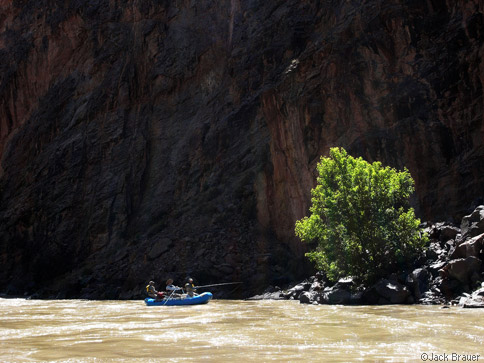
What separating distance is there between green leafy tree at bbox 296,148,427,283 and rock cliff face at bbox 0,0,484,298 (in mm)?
4738

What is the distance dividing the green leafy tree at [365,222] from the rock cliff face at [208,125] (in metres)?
4.74

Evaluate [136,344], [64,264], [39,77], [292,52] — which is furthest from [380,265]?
[39,77]

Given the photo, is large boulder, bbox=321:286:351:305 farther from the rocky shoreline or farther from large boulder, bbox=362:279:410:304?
large boulder, bbox=362:279:410:304

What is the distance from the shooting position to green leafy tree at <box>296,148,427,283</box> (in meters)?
19.9

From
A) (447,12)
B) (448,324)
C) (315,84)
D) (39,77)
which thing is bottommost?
(448,324)

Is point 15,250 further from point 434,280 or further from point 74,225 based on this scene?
point 434,280

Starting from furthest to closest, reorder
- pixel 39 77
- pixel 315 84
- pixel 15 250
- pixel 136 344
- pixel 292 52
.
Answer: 1. pixel 39 77
2. pixel 15 250
3. pixel 292 52
4. pixel 315 84
5. pixel 136 344

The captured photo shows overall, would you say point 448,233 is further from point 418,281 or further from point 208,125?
point 208,125

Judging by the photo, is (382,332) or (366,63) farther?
(366,63)

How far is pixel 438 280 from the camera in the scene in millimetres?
17547

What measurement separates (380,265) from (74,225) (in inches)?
1182

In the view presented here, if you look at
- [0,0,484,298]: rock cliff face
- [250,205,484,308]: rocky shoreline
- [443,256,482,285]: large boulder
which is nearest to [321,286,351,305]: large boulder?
[250,205,484,308]: rocky shoreline

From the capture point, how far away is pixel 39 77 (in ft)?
180

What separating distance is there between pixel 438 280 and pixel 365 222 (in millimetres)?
3697
